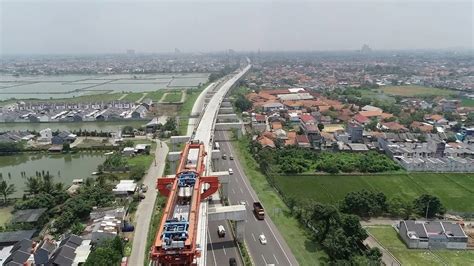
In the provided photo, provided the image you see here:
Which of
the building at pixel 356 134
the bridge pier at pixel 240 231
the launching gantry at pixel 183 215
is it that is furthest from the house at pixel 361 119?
the bridge pier at pixel 240 231

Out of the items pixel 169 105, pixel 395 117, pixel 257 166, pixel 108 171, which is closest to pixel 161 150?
pixel 108 171

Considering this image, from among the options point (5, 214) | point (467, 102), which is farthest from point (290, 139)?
point (467, 102)

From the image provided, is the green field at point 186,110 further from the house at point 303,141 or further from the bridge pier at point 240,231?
the bridge pier at point 240,231

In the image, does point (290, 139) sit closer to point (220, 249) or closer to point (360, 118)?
point (360, 118)

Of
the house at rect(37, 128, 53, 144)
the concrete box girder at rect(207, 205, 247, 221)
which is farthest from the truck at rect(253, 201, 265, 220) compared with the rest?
the house at rect(37, 128, 53, 144)

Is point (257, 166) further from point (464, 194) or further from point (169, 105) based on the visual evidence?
point (169, 105)

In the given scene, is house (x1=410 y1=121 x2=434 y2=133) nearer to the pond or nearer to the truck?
the truck
